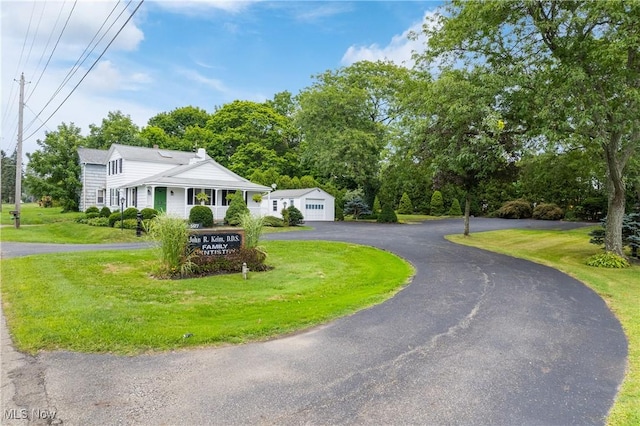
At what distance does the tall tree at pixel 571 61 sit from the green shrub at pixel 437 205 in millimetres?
26141

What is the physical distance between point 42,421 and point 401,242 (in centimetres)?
1507

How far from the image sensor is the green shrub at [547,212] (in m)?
34.4

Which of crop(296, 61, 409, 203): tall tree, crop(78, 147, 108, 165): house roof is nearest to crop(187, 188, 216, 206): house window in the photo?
crop(296, 61, 409, 203): tall tree

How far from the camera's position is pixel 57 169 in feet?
107

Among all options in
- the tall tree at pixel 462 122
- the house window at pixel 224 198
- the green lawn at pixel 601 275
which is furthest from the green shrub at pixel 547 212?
the house window at pixel 224 198

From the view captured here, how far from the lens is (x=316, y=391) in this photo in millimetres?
3771

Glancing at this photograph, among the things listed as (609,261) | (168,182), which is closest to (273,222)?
(168,182)

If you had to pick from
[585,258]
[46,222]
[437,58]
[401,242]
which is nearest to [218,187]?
[46,222]

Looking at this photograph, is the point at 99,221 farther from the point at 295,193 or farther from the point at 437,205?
the point at 437,205

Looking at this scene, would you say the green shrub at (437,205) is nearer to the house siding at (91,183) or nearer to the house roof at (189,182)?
the house roof at (189,182)

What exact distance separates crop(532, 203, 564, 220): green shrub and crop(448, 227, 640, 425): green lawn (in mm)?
12746

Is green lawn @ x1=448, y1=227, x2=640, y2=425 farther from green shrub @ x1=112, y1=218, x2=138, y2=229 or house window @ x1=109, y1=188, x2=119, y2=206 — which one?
house window @ x1=109, y1=188, x2=119, y2=206

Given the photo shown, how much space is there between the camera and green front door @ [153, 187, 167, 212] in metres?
24.0

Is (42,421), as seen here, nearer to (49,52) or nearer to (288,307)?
(288,307)
